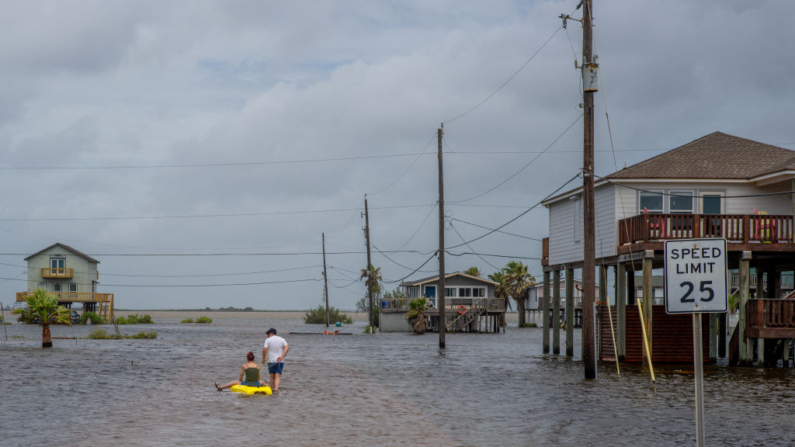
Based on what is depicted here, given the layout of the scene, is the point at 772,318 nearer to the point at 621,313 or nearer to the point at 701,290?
the point at 621,313

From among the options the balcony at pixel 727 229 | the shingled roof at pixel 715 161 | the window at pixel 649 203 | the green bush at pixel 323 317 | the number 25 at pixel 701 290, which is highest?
the shingled roof at pixel 715 161

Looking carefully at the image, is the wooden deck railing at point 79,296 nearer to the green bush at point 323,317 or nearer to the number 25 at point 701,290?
the green bush at point 323,317

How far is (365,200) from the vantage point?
83562 millimetres

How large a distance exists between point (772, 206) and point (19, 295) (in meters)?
91.7

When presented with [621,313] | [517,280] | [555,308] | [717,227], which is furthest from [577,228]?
[517,280]

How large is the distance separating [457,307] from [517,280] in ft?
79.3

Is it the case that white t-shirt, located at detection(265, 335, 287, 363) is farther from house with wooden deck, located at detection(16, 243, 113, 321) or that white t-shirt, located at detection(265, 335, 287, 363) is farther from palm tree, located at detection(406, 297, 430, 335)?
house with wooden deck, located at detection(16, 243, 113, 321)

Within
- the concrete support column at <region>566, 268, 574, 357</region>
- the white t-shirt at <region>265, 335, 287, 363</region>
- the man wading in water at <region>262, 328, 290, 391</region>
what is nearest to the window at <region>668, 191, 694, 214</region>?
the concrete support column at <region>566, 268, 574, 357</region>

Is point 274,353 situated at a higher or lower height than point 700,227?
lower

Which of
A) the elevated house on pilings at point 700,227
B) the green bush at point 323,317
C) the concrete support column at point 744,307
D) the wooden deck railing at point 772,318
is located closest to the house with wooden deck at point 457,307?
the green bush at point 323,317

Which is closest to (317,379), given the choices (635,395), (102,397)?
(102,397)

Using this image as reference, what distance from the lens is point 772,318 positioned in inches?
1270

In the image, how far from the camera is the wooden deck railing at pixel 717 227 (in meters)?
31.9

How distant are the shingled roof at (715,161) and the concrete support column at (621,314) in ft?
12.4
